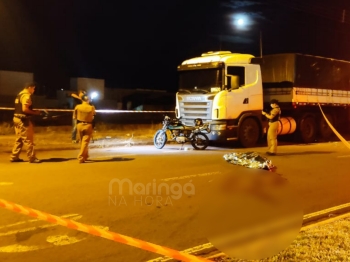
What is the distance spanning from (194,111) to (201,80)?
107 centimetres

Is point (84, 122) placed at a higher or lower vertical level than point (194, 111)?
lower

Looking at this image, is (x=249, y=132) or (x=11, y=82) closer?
(x=249, y=132)

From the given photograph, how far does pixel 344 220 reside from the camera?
6.39 m

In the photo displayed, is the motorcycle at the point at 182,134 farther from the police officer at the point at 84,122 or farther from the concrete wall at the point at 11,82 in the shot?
the concrete wall at the point at 11,82

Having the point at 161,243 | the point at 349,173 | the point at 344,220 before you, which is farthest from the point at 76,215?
the point at 349,173

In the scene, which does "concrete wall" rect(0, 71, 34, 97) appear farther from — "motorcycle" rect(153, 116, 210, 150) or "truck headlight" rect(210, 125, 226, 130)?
"truck headlight" rect(210, 125, 226, 130)

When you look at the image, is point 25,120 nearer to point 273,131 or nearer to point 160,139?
point 160,139

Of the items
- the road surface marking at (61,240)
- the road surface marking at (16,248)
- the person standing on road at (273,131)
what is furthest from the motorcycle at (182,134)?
the road surface marking at (16,248)

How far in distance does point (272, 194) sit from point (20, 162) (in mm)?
6491

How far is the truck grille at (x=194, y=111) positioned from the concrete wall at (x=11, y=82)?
95.6ft

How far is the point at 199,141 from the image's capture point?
1455 centimetres

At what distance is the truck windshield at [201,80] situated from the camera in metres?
15.0

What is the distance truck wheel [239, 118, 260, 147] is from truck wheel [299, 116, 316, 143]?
306cm

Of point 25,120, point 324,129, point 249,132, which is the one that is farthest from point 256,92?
point 25,120
